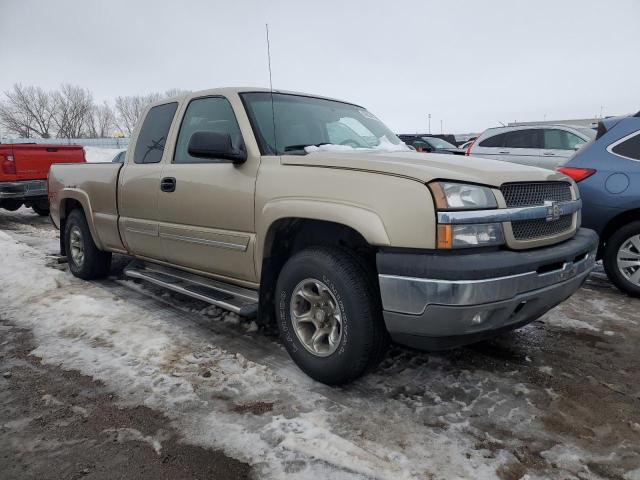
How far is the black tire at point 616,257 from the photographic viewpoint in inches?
172

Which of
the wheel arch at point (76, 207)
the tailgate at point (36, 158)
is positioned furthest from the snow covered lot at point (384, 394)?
the tailgate at point (36, 158)

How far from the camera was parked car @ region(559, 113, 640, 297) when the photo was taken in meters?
4.35

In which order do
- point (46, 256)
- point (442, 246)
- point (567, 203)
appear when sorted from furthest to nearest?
point (46, 256) < point (567, 203) < point (442, 246)

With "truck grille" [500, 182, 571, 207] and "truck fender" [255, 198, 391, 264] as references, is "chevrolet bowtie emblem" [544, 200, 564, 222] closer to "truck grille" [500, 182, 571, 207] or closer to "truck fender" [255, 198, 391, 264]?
"truck grille" [500, 182, 571, 207]

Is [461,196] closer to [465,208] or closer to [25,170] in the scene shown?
Result: [465,208]

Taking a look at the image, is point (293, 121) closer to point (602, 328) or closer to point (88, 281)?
point (602, 328)

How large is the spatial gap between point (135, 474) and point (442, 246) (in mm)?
1766

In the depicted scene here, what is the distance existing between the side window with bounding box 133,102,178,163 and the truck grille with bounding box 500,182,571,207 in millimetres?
2837

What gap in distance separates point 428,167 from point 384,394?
134 cm

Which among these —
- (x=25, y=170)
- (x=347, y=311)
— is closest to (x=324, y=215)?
(x=347, y=311)

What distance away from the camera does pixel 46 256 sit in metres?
6.47

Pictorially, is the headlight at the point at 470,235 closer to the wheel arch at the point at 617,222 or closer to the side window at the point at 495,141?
the wheel arch at the point at 617,222

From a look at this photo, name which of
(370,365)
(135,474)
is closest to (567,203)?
(370,365)

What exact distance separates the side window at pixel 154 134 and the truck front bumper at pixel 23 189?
6668 millimetres
